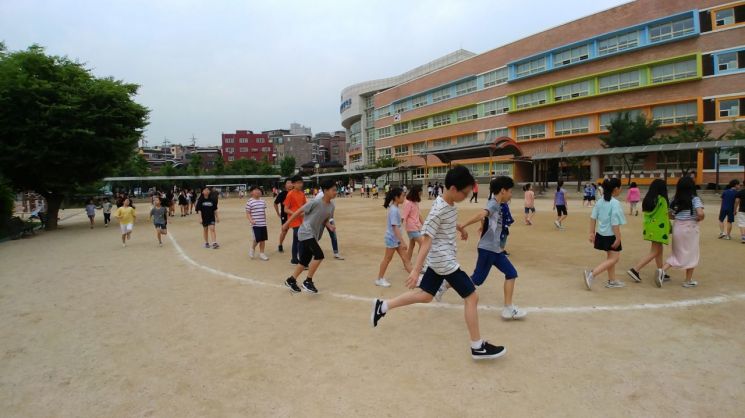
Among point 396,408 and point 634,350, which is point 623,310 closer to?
point 634,350

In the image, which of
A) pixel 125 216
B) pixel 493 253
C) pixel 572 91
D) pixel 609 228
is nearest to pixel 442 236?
pixel 493 253

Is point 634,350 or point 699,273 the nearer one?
point 634,350

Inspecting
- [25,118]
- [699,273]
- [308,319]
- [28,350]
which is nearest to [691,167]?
[699,273]

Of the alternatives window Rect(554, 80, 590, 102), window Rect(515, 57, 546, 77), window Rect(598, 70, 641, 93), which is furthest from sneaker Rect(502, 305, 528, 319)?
window Rect(515, 57, 546, 77)

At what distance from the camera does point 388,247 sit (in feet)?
21.9

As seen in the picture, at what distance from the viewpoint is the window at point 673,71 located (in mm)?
33109

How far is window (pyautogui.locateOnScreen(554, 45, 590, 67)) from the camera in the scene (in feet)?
131

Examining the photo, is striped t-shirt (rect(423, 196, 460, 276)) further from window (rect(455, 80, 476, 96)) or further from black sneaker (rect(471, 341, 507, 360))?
window (rect(455, 80, 476, 96))

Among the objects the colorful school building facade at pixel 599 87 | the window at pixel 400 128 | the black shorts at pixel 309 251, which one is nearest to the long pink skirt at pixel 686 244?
A: the black shorts at pixel 309 251

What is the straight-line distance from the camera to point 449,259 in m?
3.77

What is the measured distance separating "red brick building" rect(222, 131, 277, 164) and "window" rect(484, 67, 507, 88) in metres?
77.1

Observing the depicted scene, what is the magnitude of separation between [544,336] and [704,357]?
1325 millimetres

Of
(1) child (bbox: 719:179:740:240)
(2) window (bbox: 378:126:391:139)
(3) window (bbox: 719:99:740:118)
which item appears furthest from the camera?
(2) window (bbox: 378:126:391:139)

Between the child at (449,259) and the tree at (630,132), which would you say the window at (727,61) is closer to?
the tree at (630,132)
